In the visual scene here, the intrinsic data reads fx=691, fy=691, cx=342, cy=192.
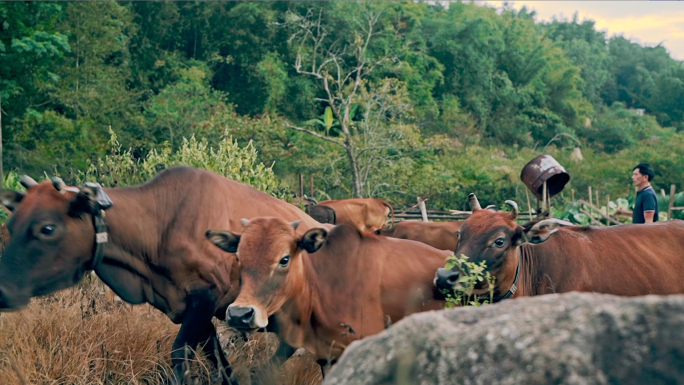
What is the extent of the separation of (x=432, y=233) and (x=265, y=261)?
5263 mm

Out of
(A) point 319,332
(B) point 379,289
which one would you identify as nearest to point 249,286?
(A) point 319,332

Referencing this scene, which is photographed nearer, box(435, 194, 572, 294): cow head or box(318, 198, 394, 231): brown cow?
box(435, 194, 572, 294): cow head

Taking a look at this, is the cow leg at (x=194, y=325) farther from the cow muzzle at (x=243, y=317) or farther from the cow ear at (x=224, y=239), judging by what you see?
the cow muzzle at (x=243, y=317)

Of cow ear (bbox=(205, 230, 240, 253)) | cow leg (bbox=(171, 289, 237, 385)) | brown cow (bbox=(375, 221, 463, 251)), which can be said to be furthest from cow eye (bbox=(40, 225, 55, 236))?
brown cow (bbox=(375, 221, 463, 251))

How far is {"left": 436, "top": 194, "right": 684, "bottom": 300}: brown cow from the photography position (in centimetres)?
557

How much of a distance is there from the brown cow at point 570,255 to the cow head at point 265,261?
141 centimetres

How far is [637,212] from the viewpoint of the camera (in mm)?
8547

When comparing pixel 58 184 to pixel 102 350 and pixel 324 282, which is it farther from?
pixel 324 282

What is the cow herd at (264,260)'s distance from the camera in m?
4.92

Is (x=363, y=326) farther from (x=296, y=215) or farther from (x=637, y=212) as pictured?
(x=637, y=212)

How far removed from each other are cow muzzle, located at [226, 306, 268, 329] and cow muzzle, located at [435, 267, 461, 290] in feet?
4.59

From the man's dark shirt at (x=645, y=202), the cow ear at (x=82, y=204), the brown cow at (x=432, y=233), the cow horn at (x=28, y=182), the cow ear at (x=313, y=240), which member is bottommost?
the brown cow at (x=432, y=233)

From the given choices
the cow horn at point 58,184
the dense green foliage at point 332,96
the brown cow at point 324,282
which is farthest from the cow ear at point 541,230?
the dense green foliage at point 332,96

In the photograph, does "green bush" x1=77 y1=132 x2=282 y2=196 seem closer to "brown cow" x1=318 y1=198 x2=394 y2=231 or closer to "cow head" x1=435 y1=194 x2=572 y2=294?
"cow head" x1=435 y1=194 x2=572 y2=294
